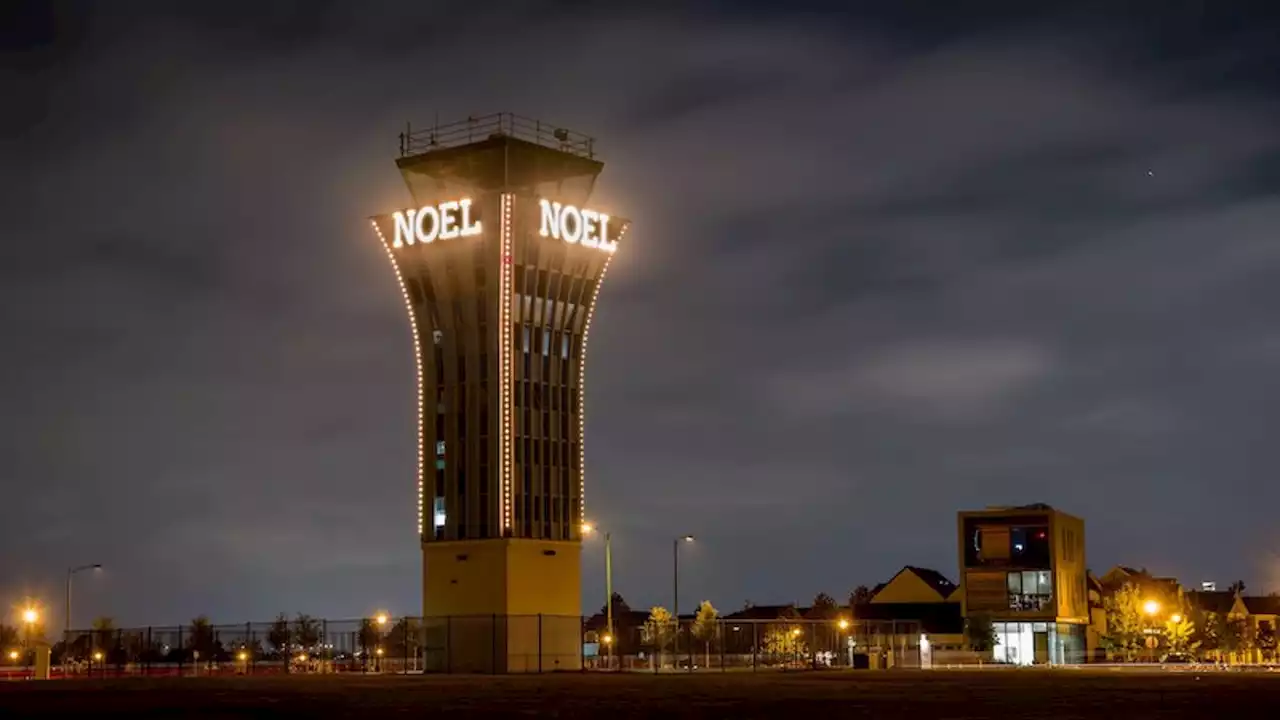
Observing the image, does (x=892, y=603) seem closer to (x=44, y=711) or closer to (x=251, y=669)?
(x=251, y=669)

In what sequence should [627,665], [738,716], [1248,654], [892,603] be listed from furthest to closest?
[892,603], [1248,654], [627,665], [738,716]

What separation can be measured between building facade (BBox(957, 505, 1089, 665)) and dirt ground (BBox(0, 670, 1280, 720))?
298 feet

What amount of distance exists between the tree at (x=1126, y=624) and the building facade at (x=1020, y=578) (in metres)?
4.69

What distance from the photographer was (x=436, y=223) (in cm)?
9194

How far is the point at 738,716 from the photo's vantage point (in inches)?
1535

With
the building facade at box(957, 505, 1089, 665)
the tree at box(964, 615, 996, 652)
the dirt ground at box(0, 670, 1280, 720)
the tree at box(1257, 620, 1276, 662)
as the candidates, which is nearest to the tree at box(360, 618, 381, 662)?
the dirt ground at box(0, 670, 1280, 720)

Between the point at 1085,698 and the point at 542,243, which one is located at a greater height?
the point at 542,243

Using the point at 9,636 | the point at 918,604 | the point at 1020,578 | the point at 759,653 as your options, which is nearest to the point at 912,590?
the point at 918,604

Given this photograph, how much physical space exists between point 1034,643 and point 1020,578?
252 inches

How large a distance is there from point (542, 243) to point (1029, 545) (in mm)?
84484

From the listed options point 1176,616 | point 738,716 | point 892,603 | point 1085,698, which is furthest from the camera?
point 892,603

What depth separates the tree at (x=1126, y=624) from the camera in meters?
158

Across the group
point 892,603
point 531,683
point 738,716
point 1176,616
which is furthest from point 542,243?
point 892,603

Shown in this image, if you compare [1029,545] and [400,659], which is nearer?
[400,659]
